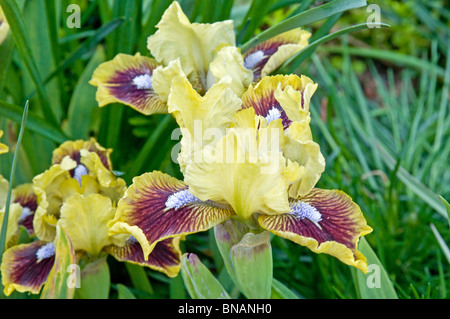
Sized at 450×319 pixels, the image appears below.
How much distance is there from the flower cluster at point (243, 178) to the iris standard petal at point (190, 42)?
9 cm

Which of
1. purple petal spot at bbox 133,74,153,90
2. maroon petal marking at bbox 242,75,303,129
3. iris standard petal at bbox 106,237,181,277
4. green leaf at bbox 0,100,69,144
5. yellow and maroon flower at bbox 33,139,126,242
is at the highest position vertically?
purple petal spot at bbox 133,74,153,90

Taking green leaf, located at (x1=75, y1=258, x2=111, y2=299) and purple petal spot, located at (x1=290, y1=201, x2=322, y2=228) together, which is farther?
green leaf, located at (x1=75, y1=258, x2=111, y2=299)

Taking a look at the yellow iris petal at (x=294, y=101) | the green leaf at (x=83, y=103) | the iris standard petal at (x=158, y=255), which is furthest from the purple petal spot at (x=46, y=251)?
the yellow iris petal at (x=294, y=101)

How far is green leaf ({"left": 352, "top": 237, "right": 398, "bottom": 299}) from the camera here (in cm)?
84

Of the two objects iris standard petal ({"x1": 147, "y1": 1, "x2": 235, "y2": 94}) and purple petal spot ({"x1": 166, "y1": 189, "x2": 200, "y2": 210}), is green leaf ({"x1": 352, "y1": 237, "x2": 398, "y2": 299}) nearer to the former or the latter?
purple petal spot ({"x1": 166, "y1": 189, "x2": 200, "y2": 210})

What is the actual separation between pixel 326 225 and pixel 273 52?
429 mm

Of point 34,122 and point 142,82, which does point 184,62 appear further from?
point 34,122

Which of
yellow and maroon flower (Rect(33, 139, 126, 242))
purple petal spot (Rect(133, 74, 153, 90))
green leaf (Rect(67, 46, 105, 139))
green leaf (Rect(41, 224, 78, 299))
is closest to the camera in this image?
green leaf (Rect(41, 224, 78, 299))

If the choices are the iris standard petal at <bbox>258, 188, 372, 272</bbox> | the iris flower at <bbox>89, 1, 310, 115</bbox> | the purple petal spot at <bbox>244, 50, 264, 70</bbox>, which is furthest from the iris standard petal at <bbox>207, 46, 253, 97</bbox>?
the iris standard petal at <bbox>258, 188, 372, 272</bbox>

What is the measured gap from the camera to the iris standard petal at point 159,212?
0.67 meters

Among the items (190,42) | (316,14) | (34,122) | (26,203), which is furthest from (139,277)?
(316,14)

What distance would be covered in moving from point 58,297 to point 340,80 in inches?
56.6

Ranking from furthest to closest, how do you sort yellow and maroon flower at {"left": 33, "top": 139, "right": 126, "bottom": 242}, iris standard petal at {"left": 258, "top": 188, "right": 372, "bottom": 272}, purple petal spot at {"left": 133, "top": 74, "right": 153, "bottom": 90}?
purple petal spot at {"left": 133, "top": 74, "right": 153, "bottom": 90}
yellow and maroon flower at {"left": 33, "top": 139, "right": 126, "bottom": 242}
iris standard petal at {"left": 258, "top": 188, "right": 372, "bottom": 272}

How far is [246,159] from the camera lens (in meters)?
0.65
